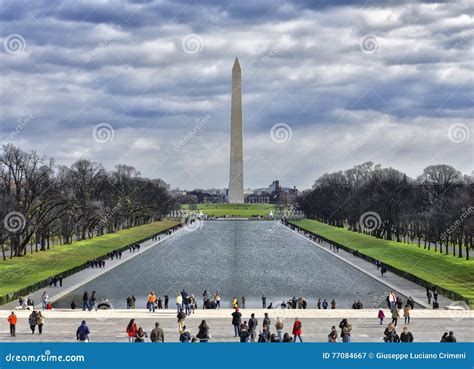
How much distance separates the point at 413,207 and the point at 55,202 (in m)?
46.1

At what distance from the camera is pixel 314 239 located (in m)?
91.2

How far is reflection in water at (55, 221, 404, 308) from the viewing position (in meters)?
44.1

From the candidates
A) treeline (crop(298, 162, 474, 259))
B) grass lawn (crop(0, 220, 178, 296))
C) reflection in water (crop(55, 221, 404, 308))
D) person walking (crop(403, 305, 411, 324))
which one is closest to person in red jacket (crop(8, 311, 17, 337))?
reflection in water (crop(55, 221, 404, 308))

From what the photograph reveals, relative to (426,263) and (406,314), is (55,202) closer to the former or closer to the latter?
(426,263)

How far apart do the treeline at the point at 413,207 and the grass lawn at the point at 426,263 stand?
230 centimetres

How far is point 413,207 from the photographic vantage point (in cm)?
9450

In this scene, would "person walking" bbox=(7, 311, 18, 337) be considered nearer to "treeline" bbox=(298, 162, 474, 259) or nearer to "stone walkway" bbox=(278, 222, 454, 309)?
"stone walkway" bbox=(278, 222, 454, 309)

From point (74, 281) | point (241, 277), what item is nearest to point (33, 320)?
point (74, 281)

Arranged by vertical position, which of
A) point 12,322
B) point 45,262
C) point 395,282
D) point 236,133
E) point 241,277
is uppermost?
point 236,133

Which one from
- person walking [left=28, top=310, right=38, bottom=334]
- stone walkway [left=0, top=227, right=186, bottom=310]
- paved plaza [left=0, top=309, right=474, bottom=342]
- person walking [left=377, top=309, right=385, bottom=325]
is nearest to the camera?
paved plaza [left=0, top=309, right=474, bottom=342]

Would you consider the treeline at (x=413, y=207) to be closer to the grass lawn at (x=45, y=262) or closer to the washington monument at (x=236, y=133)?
the washington monument at (x=236, y=133)

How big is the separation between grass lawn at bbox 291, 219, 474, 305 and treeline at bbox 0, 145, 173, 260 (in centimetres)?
3105
